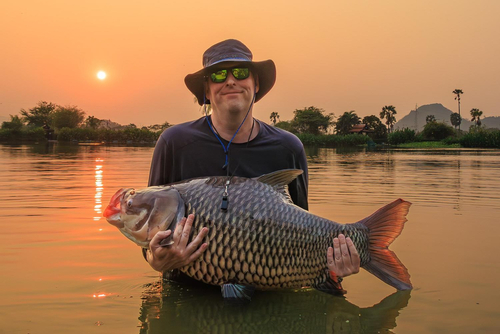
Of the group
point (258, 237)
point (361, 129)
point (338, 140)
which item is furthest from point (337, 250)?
point (361, 129)

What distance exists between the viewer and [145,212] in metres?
3.04

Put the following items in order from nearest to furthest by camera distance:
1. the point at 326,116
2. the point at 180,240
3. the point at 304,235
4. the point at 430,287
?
the point at 180,240 < the point at 304,235 < the point at 430,287 < the point at 326,116

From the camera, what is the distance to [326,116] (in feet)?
480

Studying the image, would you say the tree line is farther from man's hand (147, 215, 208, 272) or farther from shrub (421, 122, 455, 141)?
man's hand (147, 215, 208, 272)

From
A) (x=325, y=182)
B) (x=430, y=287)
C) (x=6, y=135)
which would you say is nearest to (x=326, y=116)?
(x=6, y=135)

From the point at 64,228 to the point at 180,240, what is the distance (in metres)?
4.46

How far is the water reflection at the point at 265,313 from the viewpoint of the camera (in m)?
3.31

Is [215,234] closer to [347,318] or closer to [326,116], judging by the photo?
[347,318]

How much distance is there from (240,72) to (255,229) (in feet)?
4.26

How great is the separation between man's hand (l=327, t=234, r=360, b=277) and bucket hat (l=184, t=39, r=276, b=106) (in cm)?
150

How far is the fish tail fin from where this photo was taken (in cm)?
332

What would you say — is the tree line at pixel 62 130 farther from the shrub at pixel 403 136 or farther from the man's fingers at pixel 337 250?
the man's fingers at pixel 337 250

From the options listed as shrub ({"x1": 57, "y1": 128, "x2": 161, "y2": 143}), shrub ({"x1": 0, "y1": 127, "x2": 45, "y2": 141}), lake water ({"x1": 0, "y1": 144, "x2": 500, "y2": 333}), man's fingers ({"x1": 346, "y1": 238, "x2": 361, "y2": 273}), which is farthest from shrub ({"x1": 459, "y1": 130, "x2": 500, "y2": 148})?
shrub ({"x1": 0, "y1": 127, "x2": 45, "y2": 141})

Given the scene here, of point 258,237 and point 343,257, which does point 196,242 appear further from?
point 343,257
